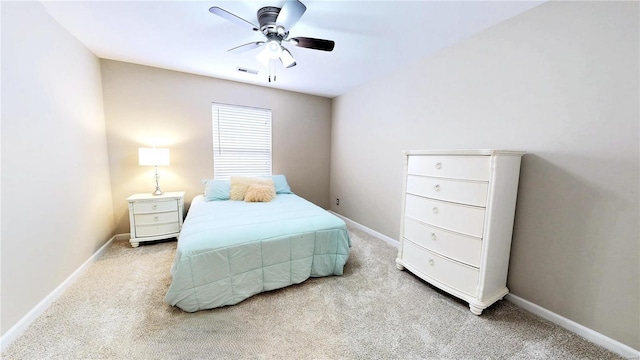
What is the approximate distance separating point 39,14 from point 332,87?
2953mm

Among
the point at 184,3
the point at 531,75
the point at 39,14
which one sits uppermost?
the point at 184,3

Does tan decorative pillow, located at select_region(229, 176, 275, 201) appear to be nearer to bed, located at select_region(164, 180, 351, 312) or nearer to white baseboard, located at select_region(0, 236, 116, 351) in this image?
bed, located at select_region(164, 180, 351, 312)

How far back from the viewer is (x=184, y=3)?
167 centimetres

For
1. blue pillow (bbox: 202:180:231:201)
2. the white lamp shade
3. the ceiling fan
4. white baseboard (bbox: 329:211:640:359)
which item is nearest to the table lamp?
the white lamp shade

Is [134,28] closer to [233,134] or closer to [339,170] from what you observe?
[233,134]

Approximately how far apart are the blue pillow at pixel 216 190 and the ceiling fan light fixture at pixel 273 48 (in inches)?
71.5

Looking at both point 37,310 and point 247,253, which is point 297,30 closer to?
point 247,253

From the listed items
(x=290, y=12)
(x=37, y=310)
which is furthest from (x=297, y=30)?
(x=37, y=310)

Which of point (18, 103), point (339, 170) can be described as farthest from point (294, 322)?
point (339, 170)

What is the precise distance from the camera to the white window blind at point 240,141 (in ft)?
11.0

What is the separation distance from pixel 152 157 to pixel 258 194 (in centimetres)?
135

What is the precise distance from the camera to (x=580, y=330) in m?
1.46

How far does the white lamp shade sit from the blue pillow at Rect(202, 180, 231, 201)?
1.90ft

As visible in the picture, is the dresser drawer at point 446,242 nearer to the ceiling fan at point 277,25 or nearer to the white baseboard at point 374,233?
the white baseboard at point 374,233
